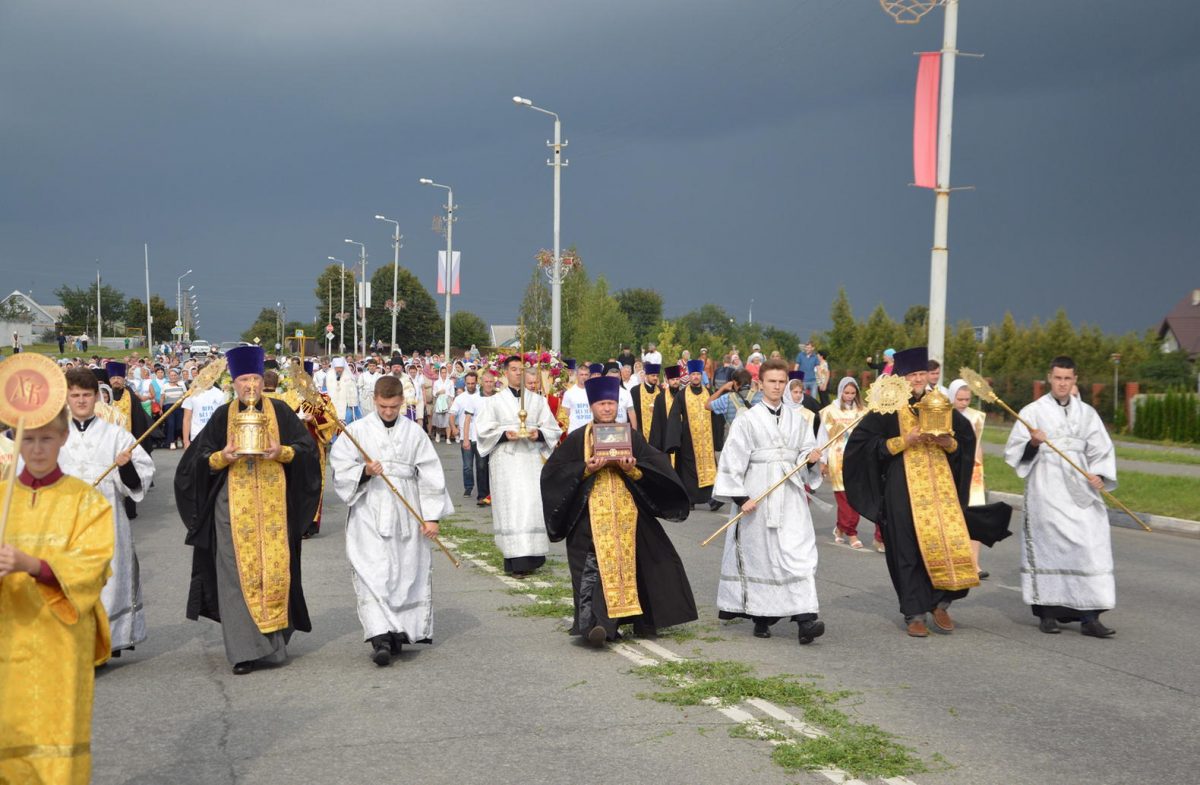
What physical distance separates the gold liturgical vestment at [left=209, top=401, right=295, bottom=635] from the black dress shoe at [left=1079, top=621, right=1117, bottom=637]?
17.8 feet

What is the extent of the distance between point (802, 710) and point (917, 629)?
7.94 feet

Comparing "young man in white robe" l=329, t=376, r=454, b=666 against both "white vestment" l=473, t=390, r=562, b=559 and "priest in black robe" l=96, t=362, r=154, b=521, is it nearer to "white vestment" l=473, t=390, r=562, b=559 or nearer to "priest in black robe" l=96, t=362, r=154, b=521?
"white vestment" l=473, t=390, r=562, b=559

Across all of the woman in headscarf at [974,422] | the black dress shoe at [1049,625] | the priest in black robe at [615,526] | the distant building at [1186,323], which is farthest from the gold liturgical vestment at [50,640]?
the distant building at [1186,323]

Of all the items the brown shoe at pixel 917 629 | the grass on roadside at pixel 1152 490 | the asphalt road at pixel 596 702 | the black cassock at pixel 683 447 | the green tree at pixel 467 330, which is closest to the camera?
the asphalt road at pixel 596 702

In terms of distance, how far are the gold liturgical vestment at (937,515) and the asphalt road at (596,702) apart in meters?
0.43

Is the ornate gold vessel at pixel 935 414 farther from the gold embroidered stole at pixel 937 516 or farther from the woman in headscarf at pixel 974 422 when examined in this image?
the woman in headscarf at pixel 974 422

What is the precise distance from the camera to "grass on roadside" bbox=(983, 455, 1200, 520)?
54.1ft

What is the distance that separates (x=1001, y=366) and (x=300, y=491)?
34.9 meters

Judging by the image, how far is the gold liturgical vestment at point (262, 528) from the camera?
792cm

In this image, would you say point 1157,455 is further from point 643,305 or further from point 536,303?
point 643,305

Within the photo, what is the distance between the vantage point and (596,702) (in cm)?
693

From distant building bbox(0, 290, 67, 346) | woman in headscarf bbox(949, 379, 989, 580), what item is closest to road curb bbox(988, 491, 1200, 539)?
woman in headscarf bbox(949, 379, 989, 580)

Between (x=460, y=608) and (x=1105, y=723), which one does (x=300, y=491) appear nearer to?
(x=460, y=608)

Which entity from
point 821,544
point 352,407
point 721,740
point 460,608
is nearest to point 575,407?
point 821,544
